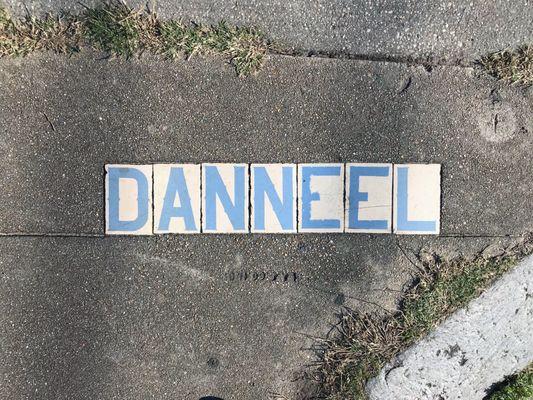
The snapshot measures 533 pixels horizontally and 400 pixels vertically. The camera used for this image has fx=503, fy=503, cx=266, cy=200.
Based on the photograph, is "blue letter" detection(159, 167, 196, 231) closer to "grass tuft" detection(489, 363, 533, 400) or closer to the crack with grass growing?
the crack with grass growing

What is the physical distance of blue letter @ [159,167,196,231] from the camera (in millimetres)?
3129

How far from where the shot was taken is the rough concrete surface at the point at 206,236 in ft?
10.2

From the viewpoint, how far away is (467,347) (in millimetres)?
3234

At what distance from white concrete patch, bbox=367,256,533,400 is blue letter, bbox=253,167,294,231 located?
1.20 m

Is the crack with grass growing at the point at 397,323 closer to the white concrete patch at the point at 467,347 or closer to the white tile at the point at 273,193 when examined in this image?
the white concrete patch at the point at 467,347

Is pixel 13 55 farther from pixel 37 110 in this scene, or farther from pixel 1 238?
pixel 1 238

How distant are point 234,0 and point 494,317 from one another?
8.51 feet

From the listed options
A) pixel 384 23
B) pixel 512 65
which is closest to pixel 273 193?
pixel 384 23

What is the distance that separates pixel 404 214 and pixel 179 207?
1.42 metres

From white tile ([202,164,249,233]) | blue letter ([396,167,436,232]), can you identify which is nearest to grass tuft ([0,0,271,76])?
white tile ([202,164,249,233])

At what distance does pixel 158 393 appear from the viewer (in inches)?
125

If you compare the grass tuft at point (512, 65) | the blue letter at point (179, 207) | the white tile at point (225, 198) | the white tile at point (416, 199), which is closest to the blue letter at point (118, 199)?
the blue letter at point (179, 207)

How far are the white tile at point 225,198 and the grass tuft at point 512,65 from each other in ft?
5.50

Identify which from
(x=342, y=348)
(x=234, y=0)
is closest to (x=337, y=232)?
(x=342, y=348)
